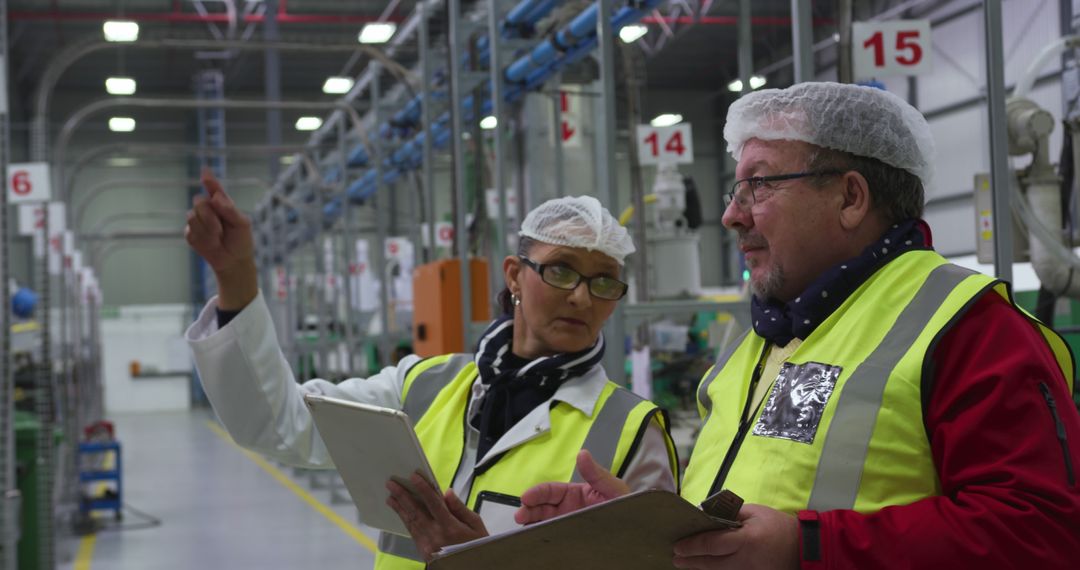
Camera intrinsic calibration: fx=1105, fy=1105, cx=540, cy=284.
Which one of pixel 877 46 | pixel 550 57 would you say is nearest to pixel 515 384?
pixel 877 46

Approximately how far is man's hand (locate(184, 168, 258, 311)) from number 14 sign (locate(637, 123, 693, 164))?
607cm

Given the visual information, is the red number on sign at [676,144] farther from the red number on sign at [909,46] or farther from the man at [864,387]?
the man at [864,387]

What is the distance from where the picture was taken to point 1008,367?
1.35 metres

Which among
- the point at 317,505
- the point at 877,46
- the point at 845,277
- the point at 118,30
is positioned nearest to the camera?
the point at 845,277

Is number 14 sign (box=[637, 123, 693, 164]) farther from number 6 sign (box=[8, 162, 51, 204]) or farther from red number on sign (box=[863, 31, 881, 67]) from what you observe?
number 6 sign (box=[8, 162, 51, 204])

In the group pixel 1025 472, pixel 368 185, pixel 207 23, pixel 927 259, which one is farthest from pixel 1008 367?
pixel 207 23

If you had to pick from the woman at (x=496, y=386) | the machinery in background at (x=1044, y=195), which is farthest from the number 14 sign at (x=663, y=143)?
the woman at (x=496, y=386)

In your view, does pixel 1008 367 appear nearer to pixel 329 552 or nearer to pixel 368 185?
pixel 329 552

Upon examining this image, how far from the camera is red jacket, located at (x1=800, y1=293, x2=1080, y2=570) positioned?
51.5 inches

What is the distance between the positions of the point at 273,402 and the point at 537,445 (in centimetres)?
55

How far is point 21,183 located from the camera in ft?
21.2

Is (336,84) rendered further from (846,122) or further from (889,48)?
(846,122)

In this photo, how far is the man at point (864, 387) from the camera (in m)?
1.33

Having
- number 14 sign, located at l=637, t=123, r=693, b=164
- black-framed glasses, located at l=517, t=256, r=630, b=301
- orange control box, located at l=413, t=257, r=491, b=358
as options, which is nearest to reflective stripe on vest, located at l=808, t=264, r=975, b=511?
black-framed glasses, located at l=517, t=256, r=630, b=301
